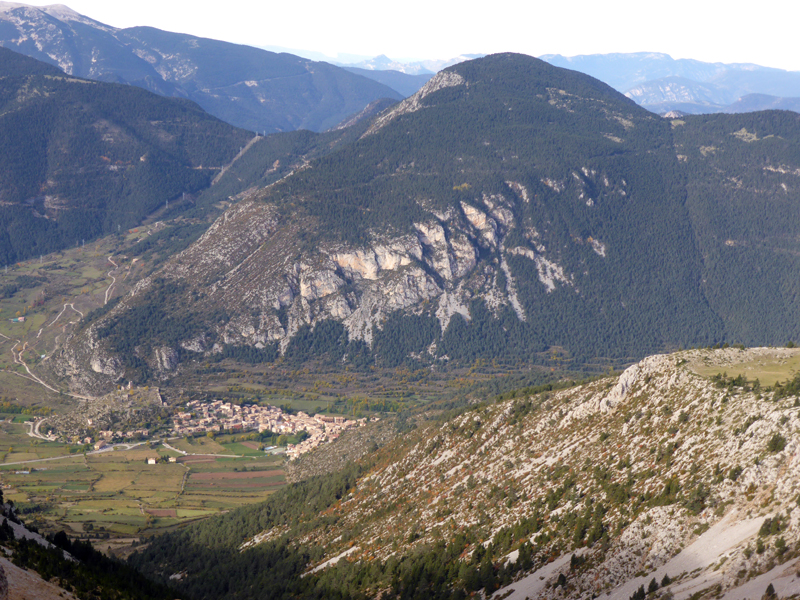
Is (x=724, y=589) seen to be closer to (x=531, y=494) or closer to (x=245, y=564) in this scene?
(x=531, y=494)

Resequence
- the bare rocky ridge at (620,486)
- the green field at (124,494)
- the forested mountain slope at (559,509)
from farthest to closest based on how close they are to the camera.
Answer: the green field at (124,494), the forested mountain slope at (559,509), the bare rocky ridge at (620,486)

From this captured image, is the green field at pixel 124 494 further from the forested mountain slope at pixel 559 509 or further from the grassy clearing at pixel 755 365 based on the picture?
the grassy clearing at pixel 755 365

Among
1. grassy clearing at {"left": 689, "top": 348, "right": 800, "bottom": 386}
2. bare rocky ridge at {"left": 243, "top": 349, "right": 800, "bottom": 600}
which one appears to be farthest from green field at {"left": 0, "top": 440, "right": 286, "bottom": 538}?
grassy clearing at {"left": 689, "top": 348, "right": 800, "bottom": 386}

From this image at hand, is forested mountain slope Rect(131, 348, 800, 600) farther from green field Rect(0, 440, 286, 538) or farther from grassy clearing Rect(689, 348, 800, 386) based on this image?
green field Rect(0, 440, 286, 538)

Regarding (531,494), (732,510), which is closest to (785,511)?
(732,510)

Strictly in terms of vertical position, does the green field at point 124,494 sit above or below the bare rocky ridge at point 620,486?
below

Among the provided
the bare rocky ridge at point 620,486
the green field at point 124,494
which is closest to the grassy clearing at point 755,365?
the bare rocky ridge at point 620,486
